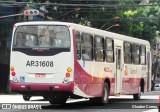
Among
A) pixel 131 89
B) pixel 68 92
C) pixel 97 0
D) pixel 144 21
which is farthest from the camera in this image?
pixel 144 21

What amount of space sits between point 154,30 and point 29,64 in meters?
44.0

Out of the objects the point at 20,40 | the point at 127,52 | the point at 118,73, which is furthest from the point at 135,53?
the point at 20,40

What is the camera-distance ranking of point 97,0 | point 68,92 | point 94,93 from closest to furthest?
1. point 68,92
2. point 94,93
3. point 97,0

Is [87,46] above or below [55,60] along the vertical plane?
above

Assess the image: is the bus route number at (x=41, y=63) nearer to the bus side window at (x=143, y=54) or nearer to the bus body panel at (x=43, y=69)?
the bus body panel at (x=43, y=69)

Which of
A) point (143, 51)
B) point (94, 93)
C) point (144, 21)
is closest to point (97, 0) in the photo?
point (144, 21)

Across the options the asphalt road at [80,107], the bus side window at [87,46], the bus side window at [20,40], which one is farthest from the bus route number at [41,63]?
the asphalt road at [80,107]

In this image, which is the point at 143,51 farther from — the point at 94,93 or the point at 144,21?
the point at 144,21

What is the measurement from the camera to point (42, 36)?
63.3 ft

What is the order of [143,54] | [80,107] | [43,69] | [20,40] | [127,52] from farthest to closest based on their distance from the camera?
1. [143,54]
2. [127,52]
3. [80,107]
4. [20,40]
5. [43,69]

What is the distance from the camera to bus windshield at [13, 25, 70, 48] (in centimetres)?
1905

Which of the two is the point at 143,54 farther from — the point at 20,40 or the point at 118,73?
the point at 20,40

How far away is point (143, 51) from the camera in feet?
91.8

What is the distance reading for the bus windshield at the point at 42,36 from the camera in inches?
750
